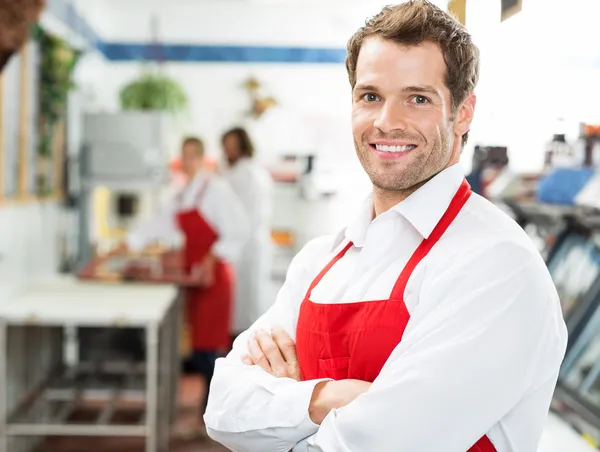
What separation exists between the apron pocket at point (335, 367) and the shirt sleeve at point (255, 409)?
4 centimetres

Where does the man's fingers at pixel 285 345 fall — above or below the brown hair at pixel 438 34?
below

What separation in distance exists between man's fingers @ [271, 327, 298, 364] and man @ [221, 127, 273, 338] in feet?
13.1

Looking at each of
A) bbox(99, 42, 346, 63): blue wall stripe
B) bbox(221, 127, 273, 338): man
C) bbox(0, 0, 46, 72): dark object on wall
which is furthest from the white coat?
bbox(0, 0, 46, 72): dark object on wall

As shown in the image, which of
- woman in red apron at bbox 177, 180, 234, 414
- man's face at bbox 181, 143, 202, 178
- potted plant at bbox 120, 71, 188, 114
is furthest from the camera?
potted plant at bbox 120, 71, 188, 114

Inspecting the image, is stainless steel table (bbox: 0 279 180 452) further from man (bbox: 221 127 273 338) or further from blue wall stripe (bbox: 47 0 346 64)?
blue wall stripe (bbox: 47 0 346 64)

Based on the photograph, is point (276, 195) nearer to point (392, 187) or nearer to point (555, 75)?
point (555, 75)

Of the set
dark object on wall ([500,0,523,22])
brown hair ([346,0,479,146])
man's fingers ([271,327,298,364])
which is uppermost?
dark object on wall ([500,0,523,22])

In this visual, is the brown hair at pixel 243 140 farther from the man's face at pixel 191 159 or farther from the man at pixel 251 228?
the man's face at pixel 191 159

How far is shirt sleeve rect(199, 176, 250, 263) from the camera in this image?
15.5 ft

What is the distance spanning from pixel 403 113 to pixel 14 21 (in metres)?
2.42

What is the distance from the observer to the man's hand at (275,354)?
140cm

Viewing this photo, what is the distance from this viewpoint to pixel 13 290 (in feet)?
13.2

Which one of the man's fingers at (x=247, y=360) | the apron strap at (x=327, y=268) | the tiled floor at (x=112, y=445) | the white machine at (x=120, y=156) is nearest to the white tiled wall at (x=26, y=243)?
the white machine at (x=120, y=156)

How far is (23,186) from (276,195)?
281cm
